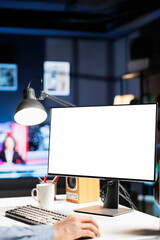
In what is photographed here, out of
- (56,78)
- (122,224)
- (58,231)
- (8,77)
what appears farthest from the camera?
(56,78)

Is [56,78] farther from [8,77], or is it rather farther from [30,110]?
[30,110]

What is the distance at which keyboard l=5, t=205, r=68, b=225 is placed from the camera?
133cm

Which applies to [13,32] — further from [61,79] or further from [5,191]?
[5,191]

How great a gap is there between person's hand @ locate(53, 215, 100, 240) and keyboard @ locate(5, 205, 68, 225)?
0.45 feet

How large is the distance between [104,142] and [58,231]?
0.53 m

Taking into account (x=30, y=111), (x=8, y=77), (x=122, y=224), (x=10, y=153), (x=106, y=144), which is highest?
(x=8, y=77)

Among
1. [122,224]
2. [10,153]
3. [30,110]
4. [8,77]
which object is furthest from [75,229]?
[8,77]

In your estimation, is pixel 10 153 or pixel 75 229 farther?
pixel 10 153

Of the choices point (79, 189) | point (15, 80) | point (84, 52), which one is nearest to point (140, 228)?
point (79, 189)

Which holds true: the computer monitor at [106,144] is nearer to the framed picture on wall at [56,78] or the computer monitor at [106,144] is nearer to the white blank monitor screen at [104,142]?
the white blank monitor screen at [104,142]

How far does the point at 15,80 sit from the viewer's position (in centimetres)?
559

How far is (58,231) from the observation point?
115 centimetres

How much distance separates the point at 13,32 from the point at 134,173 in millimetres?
4657

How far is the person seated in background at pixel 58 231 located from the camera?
3.60ft
